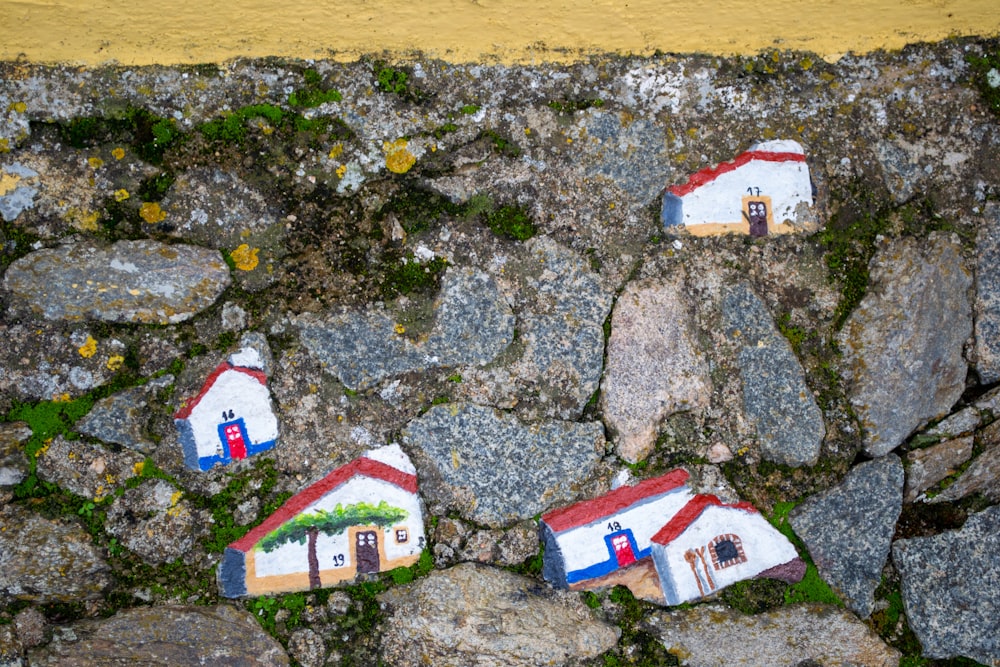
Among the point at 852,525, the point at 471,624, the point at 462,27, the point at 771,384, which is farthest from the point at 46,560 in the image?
the point at 852,525

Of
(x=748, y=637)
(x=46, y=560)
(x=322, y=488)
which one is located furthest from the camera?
(x=748, y=637)

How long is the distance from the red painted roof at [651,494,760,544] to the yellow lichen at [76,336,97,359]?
6.58 ft

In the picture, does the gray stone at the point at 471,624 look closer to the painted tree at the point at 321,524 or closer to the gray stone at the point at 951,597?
the painted tree at the point at 321,524

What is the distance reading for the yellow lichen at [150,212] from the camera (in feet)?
7.68

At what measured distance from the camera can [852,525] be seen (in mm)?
2555

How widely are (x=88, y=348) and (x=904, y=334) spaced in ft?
9.17

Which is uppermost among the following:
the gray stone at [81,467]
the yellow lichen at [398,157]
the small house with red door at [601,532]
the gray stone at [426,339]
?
the yellow lichen at [398,157]

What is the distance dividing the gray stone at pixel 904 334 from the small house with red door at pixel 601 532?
806mm

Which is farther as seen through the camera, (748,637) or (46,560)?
(748,637)

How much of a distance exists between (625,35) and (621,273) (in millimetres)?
835

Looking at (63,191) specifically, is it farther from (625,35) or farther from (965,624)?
(965,624)

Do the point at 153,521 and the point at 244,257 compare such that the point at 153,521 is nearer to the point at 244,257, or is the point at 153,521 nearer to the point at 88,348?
the point at 88,348

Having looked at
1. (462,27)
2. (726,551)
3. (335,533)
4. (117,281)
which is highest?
(462,27)

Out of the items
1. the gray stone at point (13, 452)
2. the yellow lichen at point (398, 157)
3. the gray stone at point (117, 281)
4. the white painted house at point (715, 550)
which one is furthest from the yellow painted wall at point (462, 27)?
the white painted house at point (715, 550)
